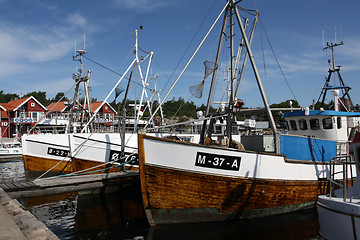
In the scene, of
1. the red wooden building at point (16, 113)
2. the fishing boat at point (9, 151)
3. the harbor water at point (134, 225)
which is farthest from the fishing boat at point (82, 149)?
the red wooden building at point (16, 113)

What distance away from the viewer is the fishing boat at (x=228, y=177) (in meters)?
8.97

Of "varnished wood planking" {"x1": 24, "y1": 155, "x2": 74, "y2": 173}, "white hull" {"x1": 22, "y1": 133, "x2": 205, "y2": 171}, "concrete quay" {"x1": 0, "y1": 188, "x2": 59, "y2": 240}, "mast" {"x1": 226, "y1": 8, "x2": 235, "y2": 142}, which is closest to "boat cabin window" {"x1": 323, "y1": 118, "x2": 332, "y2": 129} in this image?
"mast" {"x1": 226, "y1": 8, "x2": 235, "y2": 142}

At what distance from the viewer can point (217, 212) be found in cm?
952

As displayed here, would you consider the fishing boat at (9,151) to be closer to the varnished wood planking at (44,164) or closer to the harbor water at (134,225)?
the varnished wood planking at (44,164)

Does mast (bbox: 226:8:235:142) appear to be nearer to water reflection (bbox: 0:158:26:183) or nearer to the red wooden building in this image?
water reflection (bbox: 0:158:26:183)

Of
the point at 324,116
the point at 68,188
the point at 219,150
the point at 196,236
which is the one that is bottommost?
the point at 196,236

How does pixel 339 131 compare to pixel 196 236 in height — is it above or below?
above

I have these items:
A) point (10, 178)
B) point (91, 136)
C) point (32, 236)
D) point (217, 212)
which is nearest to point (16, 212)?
point (32, 236)

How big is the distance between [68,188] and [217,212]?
6.29m

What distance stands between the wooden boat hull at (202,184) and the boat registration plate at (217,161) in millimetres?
70

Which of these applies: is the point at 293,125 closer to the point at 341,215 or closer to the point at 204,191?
the point at 204,191

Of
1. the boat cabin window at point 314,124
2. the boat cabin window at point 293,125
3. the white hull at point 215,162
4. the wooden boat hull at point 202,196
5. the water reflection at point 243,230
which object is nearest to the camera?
the water reflection at point 243,230

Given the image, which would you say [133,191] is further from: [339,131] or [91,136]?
[339,131]

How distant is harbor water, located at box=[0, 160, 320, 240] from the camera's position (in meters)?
8.94
